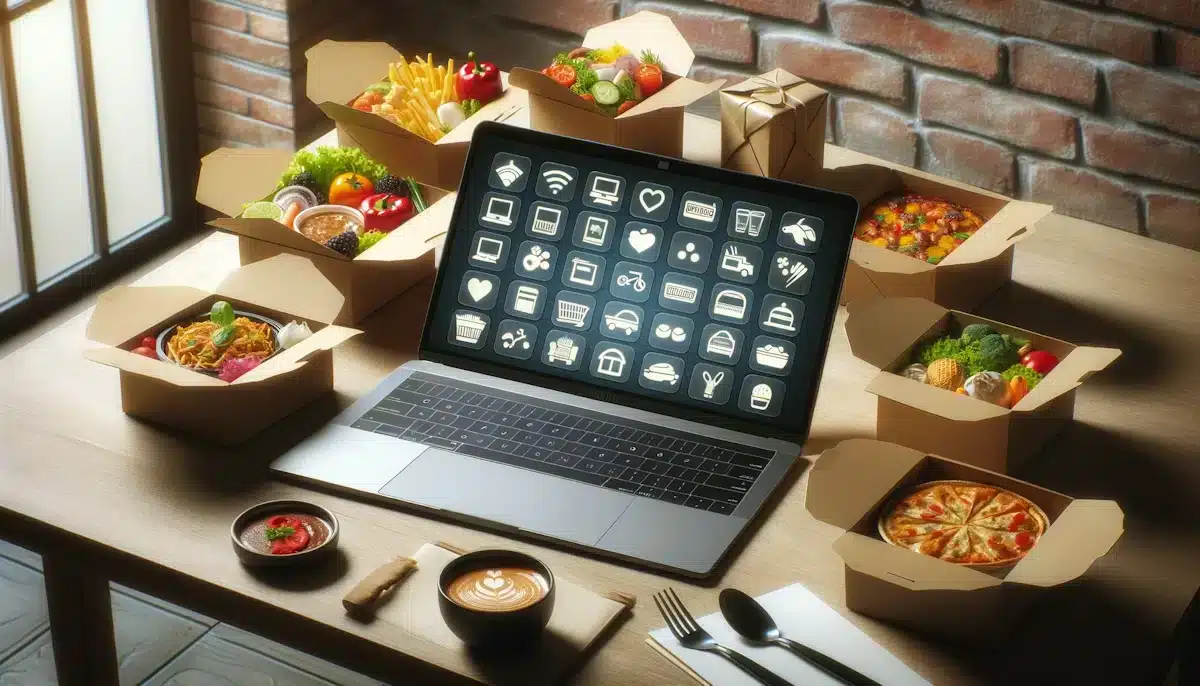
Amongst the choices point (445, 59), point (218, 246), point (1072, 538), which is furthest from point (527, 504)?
point (445, 59)

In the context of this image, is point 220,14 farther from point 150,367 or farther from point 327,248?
point 150,367

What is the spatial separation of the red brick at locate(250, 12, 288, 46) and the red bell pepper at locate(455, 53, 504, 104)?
889mm

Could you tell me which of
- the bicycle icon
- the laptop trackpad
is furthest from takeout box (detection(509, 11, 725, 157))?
the laptop trackpad

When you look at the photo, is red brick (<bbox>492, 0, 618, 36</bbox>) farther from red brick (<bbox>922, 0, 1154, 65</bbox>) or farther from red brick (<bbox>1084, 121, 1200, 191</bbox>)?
red brick (<bbox>1084, 121, 1200, 191</bbox>)

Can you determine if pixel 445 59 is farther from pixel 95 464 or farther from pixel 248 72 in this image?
pixel 95 464

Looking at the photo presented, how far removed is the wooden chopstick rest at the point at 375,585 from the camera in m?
1.23

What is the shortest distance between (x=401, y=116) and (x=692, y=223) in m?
0.61

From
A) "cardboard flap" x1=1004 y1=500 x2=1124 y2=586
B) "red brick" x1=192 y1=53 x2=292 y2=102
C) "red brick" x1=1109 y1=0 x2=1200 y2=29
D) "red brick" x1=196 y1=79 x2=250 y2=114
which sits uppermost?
"red brick" x1=1109 y1=0 x2=1200 y2=29

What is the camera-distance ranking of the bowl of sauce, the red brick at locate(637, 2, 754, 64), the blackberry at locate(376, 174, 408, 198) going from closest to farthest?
the bowl of sauce, the blackberry at locate(376, 174, 408, 198), the red brick at locate(637, 2, 754, 64)

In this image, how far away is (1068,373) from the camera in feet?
4.88

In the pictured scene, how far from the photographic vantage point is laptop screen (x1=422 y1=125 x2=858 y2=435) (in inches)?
57.8

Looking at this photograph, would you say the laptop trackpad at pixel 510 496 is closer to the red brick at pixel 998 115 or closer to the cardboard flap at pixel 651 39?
the cardboard flap at pixel 651 39

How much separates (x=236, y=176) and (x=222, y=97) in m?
1.23

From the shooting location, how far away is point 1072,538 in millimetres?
1253
